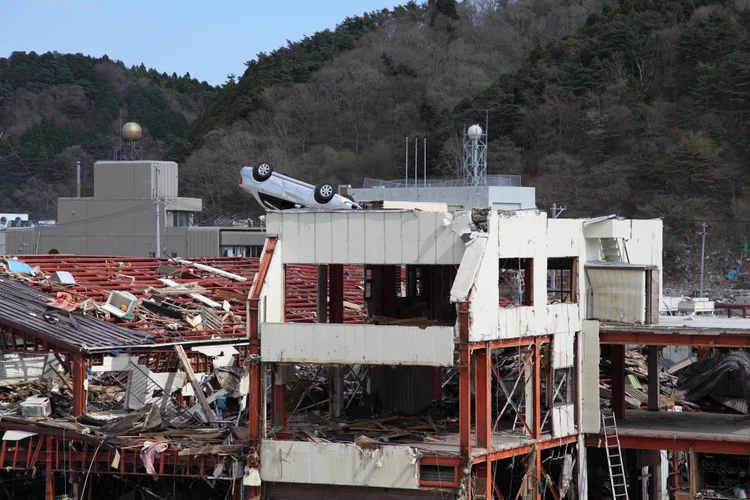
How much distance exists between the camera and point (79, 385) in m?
28.3

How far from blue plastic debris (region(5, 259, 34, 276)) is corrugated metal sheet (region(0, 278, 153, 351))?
334 centimetres

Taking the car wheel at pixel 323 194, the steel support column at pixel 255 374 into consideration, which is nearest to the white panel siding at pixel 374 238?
the steel support column at pixel 255 374

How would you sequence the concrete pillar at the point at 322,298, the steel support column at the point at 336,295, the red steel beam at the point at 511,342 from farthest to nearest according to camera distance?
the steel support column at the point at 336,295 → the concrete pillar at the point at 322,298 → the red steel beam at the point at 511,342

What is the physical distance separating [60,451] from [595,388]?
1405 cm

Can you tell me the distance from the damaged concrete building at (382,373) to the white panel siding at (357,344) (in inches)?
1.8

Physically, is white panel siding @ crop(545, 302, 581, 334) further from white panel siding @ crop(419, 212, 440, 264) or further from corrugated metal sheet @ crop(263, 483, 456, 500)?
corrugated metal sheet @ crop(263, 483, 456, 500)

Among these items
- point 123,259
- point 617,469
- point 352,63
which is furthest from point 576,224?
point 352,63

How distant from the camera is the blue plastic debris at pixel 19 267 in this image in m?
35.8

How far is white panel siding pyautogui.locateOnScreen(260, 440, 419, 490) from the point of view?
950 inches

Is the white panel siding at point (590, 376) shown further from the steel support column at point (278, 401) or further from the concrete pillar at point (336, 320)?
the steel support column at point (278, 401)

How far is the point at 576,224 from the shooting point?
2888cm

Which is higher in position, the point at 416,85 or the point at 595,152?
the point at 416,85

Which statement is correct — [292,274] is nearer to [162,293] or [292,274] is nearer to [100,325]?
[162,293]

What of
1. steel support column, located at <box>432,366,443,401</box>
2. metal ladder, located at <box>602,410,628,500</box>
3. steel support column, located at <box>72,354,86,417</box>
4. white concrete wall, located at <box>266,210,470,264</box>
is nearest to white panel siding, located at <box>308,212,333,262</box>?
white concrete wall, located at <box>266,210,470,264</box>
